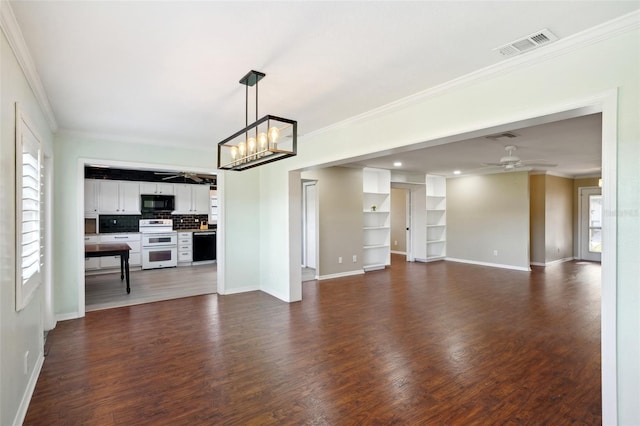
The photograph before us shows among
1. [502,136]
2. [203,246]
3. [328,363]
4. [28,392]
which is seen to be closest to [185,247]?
[203,246]

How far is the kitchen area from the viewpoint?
273 inches

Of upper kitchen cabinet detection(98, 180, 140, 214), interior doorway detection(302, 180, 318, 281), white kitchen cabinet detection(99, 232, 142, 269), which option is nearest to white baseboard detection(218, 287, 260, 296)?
interior doorway detection(302, 180, 318, 281)

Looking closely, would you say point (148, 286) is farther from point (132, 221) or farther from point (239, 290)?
point (132, 221)

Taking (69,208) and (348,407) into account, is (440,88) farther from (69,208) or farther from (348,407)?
(69,208)

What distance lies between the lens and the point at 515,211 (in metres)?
8.09

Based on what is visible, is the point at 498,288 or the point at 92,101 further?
the point at 498,288

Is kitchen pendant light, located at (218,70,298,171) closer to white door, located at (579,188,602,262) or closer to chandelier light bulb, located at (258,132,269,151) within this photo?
chandelier light bulb, located at (258,132,269,151)

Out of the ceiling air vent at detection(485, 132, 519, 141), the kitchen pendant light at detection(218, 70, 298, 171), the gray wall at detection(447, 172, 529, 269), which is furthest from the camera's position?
the gray wall at detection(447, 172, 529, 269)

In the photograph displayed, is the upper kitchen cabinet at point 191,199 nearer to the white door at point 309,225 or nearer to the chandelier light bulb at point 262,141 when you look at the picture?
the white door at point 309,225

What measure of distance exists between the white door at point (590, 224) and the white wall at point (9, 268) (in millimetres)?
11960

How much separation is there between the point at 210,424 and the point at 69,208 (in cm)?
370

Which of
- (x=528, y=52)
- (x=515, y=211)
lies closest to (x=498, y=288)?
(x=515, y=211)

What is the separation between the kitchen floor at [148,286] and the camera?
5.18m

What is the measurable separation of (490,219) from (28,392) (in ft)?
30.0
